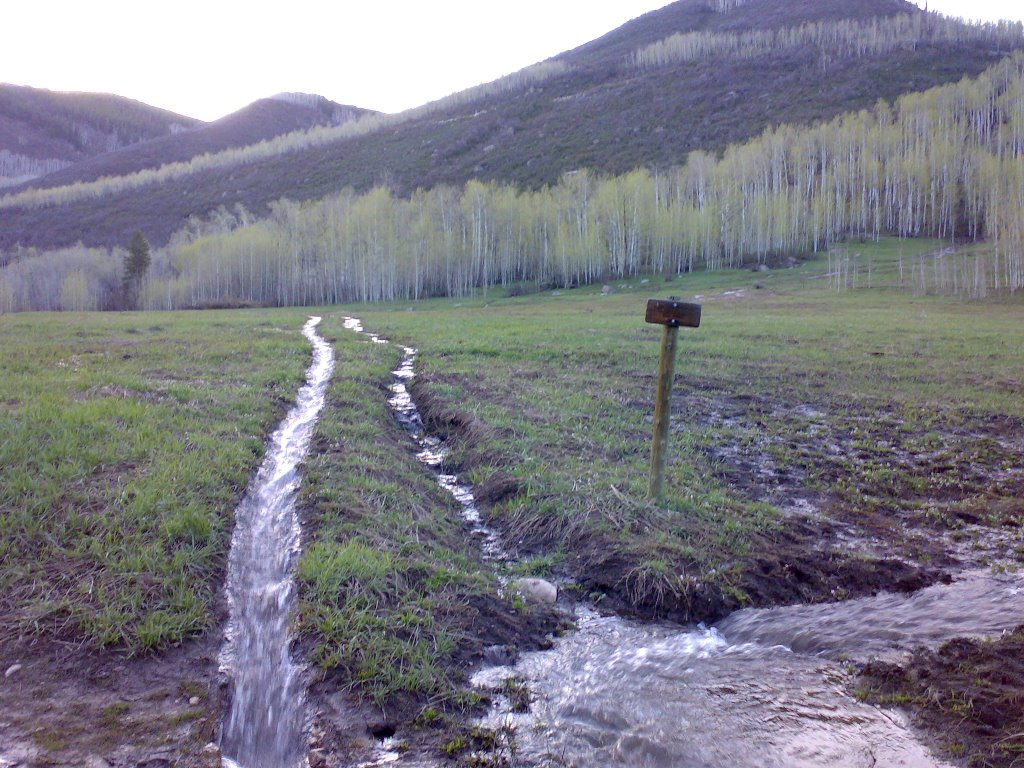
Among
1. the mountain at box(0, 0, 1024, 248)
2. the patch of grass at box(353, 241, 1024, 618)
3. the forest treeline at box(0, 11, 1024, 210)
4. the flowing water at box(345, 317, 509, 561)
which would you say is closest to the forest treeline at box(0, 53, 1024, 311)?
the mountain at box(0, 0, 1024, 248)

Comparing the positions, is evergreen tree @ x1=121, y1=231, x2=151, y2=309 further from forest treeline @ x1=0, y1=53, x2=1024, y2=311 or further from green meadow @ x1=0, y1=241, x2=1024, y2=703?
green meadow @ x1=0, y1=241, x2=1024, y2=703

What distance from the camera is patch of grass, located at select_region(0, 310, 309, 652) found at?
262 inches

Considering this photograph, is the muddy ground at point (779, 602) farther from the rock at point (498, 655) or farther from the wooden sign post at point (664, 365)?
the wooden sign post at point (664, 365)

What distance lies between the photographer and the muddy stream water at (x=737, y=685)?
523cm

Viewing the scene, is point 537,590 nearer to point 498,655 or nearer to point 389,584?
point 498,655

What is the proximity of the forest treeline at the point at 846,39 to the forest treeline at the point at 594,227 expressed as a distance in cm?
5608

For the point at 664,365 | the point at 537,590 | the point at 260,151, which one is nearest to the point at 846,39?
the point at 260,151

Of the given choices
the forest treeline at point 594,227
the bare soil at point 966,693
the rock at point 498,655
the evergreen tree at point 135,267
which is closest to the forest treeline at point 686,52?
the forest treeline at point 594,227

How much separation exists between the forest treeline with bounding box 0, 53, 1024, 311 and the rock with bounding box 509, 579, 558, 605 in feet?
247

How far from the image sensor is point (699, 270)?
81.2m

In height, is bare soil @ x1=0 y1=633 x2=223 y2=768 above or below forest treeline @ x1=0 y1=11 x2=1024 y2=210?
below

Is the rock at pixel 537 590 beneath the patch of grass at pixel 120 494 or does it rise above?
beneath

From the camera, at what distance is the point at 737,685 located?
242 inches

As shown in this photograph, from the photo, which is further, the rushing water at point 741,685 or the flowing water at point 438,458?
the flowing water at point 438,458
